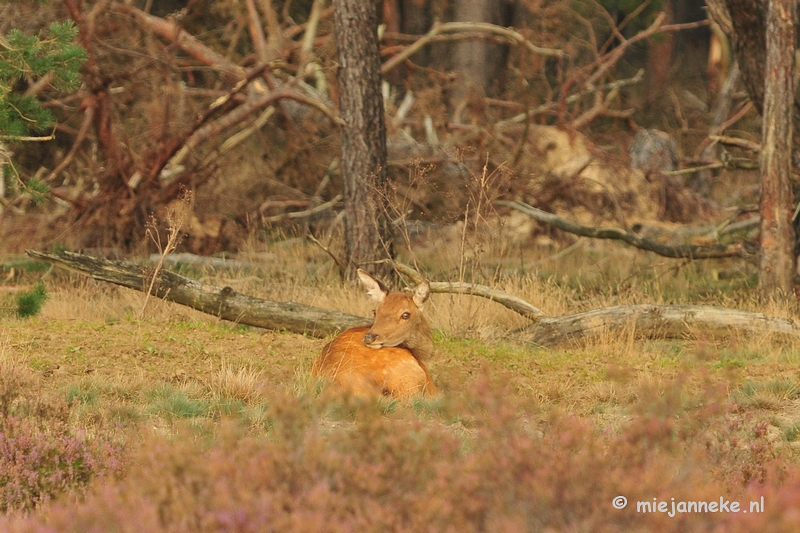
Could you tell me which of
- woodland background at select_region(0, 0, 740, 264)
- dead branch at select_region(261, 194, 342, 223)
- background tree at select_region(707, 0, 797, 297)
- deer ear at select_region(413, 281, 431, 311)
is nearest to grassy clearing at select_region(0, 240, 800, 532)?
background tree at select_region(707, 0, 797, 297)

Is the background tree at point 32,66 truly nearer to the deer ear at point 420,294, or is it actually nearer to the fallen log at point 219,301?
the fallen log at point 219,301

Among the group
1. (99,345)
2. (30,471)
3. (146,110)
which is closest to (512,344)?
(99,345)

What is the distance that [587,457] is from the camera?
4145mm

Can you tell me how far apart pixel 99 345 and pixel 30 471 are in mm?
3749

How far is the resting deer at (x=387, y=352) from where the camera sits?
→ 761cm

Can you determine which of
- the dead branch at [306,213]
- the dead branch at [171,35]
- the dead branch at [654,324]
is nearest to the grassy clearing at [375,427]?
the dead branch at [654,324]

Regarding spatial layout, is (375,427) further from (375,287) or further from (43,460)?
(375,287)

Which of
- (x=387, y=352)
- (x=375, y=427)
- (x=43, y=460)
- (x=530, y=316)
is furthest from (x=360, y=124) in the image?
(x=375, y=427)

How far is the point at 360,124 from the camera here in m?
13.1

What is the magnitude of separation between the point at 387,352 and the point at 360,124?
229 inches

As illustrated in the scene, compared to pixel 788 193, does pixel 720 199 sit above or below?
below

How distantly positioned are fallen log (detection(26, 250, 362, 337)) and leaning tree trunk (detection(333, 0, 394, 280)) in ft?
8.55

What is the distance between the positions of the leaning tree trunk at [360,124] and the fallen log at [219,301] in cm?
261

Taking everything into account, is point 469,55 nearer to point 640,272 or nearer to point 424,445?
point 640,272
